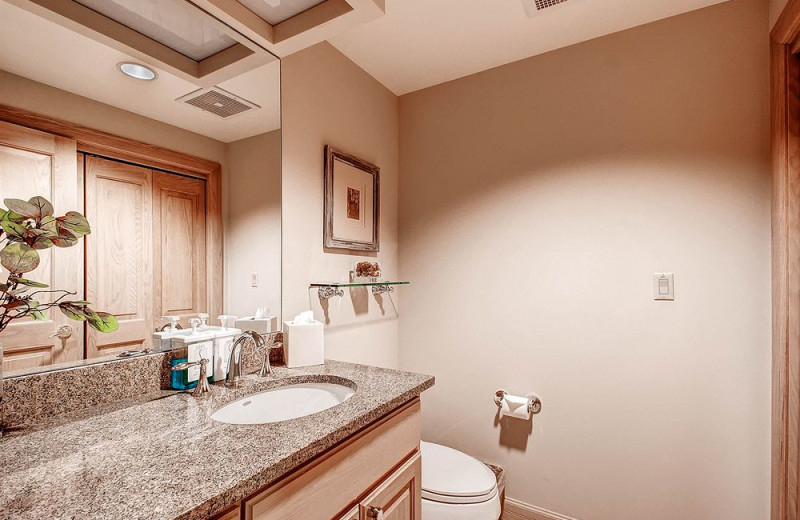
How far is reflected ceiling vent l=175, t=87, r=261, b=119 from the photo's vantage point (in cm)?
120

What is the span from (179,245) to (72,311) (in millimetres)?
333

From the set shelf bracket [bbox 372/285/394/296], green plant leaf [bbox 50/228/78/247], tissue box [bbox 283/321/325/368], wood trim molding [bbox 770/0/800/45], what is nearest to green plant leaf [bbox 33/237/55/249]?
green plant leaf [bbox 50/228/78/247]

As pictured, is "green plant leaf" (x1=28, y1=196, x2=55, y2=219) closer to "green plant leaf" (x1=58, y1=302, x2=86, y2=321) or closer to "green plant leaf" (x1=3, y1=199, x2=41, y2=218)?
"green plant leaf" (x1=3, y1=199, x2=41, y2=218)

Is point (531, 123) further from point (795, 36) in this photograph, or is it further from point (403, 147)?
point (795, 36)

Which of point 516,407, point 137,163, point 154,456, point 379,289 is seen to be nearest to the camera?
point 154,456

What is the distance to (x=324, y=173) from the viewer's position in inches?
67.9

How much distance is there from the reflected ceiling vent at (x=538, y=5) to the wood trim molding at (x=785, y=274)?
0.74m

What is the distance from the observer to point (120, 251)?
3.28 ft

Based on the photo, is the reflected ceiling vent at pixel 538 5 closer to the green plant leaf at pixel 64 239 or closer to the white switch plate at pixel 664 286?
the white switch plate at pixel 664 286

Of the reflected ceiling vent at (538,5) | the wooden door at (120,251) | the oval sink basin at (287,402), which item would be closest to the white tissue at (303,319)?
the oval sink basin at (287,402)

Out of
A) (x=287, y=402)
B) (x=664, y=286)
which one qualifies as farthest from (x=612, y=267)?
(x=287, y=402)

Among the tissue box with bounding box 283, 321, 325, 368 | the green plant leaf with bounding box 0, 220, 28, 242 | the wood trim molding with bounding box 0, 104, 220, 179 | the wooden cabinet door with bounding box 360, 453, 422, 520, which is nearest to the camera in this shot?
the green plant leaf with bounding box 0, 220, 28, 242

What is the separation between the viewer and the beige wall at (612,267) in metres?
1.50

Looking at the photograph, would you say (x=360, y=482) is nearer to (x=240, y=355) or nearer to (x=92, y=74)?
(x=240, y=355)
